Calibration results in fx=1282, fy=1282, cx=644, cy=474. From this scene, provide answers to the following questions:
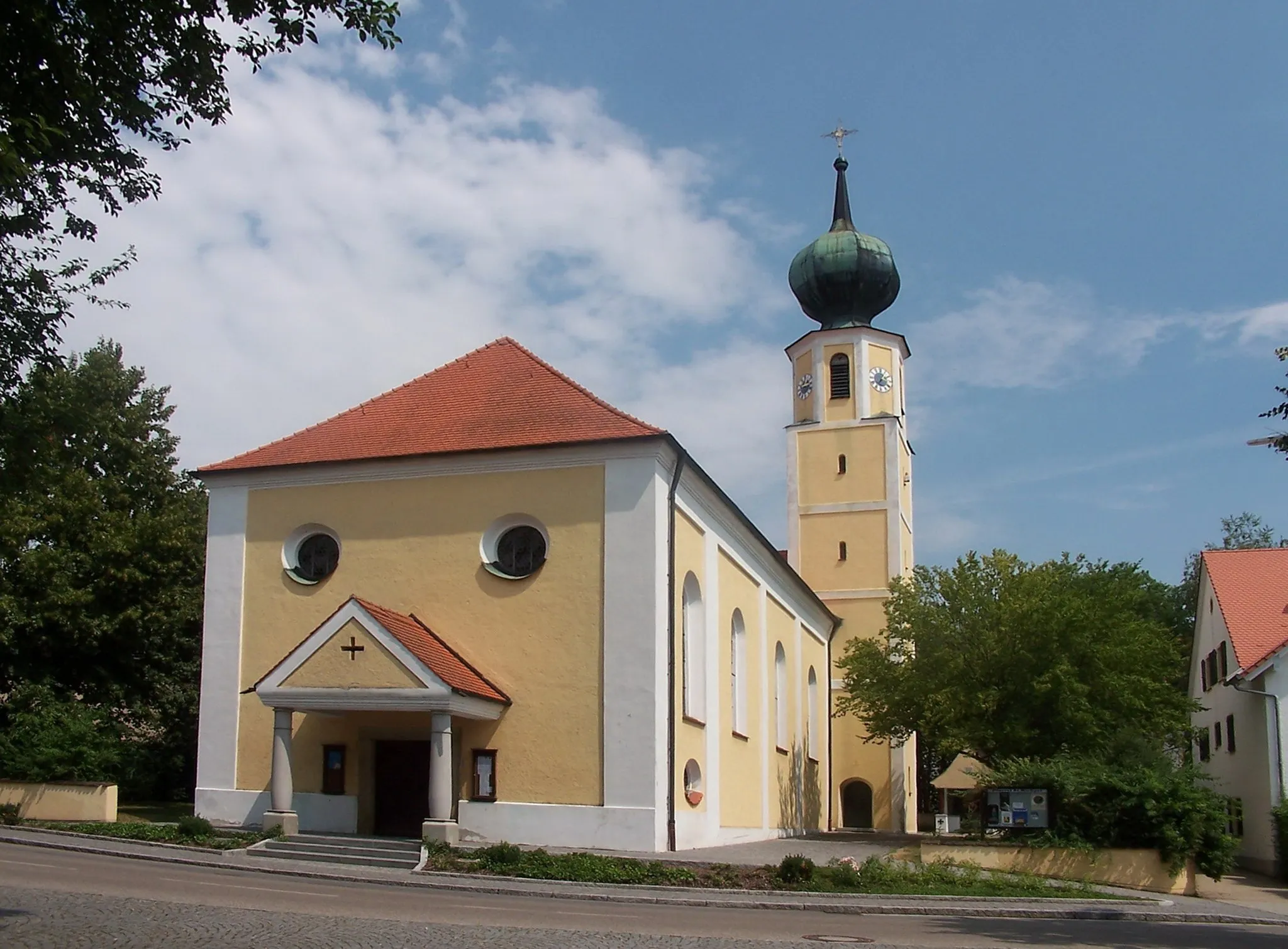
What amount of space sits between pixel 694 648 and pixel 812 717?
14219 millimetres

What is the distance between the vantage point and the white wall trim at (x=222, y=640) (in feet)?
76.7

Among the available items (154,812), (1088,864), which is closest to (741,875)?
(1088,864)

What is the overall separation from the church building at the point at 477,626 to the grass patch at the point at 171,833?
0.66 m

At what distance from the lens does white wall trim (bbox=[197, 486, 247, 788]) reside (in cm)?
2339

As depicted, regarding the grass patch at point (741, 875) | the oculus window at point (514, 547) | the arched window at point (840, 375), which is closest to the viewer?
the grass patch at point (741, 875)

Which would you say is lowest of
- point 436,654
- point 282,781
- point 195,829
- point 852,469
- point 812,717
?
point 195,829

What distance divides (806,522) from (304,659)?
24352 millimetres

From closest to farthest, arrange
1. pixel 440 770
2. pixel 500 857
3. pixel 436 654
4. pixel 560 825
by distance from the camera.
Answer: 1. pixel 500 857
2. pixel 440 770
3. pixel 560 825
4. pixel 436 654

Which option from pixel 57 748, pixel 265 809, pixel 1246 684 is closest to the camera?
pixel 265 809

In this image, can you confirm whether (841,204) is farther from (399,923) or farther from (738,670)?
(399,923)

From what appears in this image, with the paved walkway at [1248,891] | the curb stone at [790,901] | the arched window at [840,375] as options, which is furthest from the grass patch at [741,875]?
the arched window at [840,375]

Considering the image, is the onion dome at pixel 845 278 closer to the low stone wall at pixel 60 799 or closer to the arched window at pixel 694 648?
the arched window at pixel 694 648

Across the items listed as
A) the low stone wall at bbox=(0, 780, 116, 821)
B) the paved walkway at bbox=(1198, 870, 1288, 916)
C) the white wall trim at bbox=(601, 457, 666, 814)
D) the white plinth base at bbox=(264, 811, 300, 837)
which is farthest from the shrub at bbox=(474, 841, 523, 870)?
the paved walkway at bbox=(1198, 870, 1288, 916)

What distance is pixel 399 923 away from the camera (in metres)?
12.4
